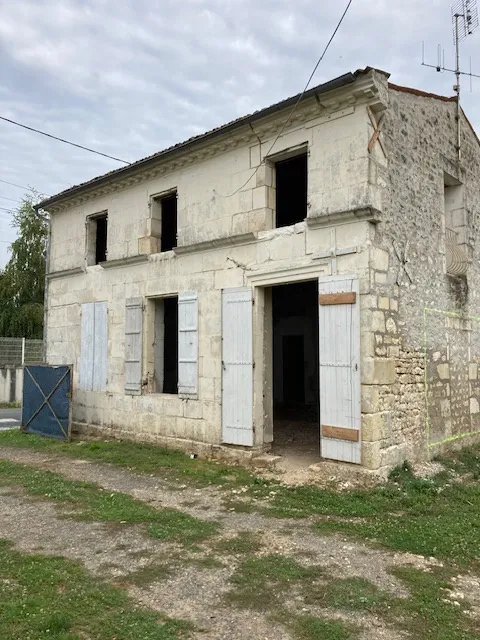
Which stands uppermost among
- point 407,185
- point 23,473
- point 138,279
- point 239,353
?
point 407,185

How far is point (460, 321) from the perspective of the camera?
8961 mm

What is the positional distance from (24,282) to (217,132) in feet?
70.1

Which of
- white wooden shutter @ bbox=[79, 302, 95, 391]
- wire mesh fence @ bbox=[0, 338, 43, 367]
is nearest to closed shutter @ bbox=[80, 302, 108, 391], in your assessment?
white wooden shutter @ bbox=[79, 302, 95, 391]

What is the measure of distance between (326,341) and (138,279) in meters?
4.47

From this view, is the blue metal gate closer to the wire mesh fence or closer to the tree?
the wire mesh fence

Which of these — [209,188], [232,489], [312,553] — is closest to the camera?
[312,553]

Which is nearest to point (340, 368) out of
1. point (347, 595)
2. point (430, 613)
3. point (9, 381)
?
point (347, 595)

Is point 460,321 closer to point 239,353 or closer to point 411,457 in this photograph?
point 411,457

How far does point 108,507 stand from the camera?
5777 millimetres

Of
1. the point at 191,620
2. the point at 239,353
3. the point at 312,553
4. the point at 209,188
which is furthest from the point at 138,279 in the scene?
the point at 191,620

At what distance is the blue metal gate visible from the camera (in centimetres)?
1023

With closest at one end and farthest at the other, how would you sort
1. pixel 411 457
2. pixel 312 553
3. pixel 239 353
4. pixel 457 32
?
pixel 312 553 < pixel 411 457 < pixel 239 353 < pixel 457 32

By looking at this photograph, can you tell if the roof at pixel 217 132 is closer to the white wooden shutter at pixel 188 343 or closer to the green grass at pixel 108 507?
the white wooden shutter at pixel 188 343

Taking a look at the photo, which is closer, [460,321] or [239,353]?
[239,353]
